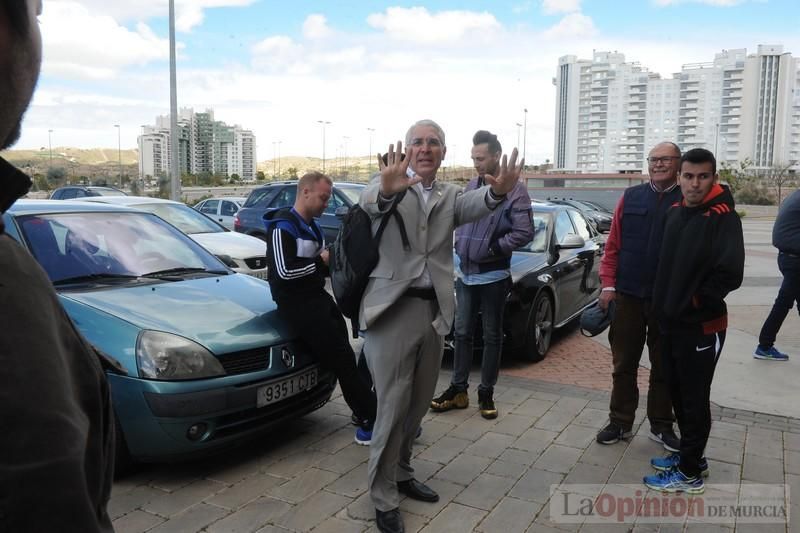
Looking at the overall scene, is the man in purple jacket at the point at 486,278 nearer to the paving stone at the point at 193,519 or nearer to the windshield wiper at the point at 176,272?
the windshield wiper at the point at 176,272

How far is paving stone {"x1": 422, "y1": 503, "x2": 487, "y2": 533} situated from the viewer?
333 cm

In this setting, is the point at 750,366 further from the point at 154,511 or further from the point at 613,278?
the point at 154,511

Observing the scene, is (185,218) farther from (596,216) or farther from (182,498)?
(596,216)

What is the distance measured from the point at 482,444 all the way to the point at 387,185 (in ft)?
7.23

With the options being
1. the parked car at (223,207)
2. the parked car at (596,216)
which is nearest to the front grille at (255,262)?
the parked car at (596,216)

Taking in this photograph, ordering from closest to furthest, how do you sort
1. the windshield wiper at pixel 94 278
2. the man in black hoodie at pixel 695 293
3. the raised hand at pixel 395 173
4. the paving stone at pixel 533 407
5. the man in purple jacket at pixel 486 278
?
the raised hand at pixel 395 173
the man in black hoodie at pixel 695 293
the windshield wiper at pixel 94 278
the man in purple jacket at pixel 486 278
the paving stone at pixel 533 407

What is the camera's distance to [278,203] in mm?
13469

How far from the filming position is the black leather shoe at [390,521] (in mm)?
3260

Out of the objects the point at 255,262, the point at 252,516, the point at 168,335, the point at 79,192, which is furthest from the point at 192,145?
the point at 252,516

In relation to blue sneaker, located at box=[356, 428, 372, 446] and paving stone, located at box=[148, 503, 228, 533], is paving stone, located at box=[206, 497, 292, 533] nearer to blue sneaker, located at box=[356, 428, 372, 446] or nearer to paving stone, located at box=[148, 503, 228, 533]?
paving stone, located at box=[148, 503, 228, 533]

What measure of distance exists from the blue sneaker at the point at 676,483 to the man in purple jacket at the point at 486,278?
1393mm

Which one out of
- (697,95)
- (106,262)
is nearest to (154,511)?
(106,262)

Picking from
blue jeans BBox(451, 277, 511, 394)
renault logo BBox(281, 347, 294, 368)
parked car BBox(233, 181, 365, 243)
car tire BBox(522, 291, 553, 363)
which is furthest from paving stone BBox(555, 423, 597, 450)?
parked car BBox(233, 181, 365, 243)

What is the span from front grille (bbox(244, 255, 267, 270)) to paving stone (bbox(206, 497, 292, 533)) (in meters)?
5.61
